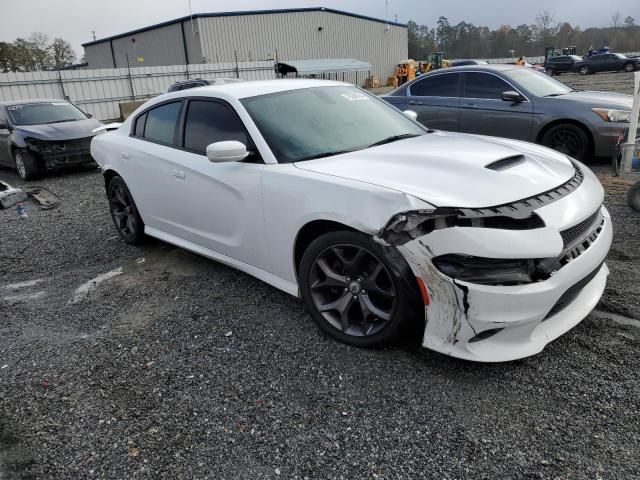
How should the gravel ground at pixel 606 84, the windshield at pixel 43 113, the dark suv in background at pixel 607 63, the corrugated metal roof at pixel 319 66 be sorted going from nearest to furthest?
the windshield at pixel 43 113
the gravel ground at pixel 606 84
the corrugated metal roof at pixel 319 66
the dark suv in background at pixel 607 63

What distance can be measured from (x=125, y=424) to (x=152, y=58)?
42745 mm

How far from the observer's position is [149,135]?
4578 mm

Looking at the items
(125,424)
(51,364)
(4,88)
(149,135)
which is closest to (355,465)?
(125,424)

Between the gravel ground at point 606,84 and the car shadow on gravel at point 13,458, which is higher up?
the car shadow on gravel at point 13,458

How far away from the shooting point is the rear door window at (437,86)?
26.6ft

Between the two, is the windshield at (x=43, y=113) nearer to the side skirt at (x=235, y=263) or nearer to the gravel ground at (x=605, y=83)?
the side skirt at (x=235, y=263)

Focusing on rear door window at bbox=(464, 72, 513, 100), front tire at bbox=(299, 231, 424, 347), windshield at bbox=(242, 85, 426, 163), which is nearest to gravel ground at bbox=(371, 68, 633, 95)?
rear door window at bbox=(464, 72, 513, 100)

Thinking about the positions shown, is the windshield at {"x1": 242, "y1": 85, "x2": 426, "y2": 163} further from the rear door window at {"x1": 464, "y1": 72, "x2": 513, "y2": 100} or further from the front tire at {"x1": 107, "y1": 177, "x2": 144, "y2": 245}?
Result: the rear door window at {"x1": 464, "y1": 72, "x2": 513, "y2": 100}

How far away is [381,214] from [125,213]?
351 centimetres

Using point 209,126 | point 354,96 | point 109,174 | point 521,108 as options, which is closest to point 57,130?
point 109,174

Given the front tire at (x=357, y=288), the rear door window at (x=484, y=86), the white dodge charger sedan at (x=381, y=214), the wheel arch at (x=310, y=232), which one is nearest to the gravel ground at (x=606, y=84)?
the rear door window at (x=484, y=86)

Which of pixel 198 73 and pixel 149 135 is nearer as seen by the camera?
pixel 149 135

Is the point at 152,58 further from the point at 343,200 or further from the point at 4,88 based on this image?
the point at 343,200

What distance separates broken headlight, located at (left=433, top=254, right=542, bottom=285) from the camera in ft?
7.82
